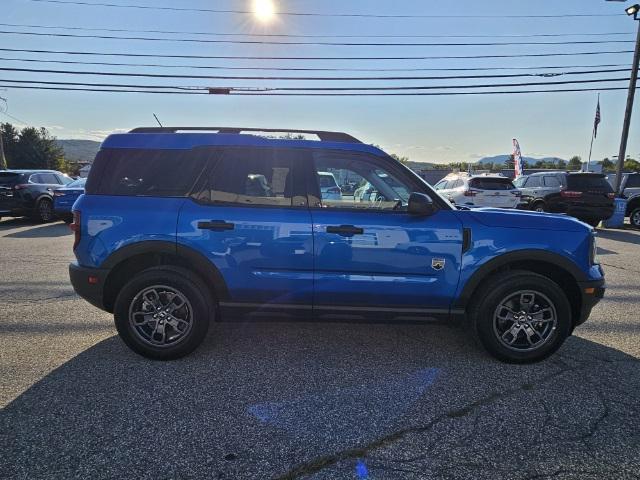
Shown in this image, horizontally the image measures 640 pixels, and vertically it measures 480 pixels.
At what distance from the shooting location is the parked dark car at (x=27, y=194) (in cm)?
1204

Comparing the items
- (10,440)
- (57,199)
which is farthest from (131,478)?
(57,199)

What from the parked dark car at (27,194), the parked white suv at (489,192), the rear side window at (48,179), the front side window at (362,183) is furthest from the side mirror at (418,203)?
the rear side window at (48,179)

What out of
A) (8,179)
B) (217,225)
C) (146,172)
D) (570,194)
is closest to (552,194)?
(570,194)

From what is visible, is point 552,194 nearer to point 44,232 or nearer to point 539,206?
point 539,206

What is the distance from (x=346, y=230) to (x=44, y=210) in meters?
13.1

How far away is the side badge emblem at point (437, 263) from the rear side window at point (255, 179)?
3.98 ft

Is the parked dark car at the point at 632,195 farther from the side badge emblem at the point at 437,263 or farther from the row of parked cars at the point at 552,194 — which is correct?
the side badge emblem at the point at 437,263

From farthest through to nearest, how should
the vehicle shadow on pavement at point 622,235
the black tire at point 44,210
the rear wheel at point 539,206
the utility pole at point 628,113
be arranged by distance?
the utility pole at point 628,113 < the rear wheel at point 539,206 < the black tire at point 44,210 < the vehicle shadow on pavement at point 622,235

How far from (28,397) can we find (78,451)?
889mm

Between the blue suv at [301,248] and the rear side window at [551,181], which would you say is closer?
the blue suv at [301,248]

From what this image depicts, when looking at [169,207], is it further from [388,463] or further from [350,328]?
[388,463]

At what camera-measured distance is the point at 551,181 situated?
12969 mm

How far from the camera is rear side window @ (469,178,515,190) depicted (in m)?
12.9

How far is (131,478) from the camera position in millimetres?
2076
